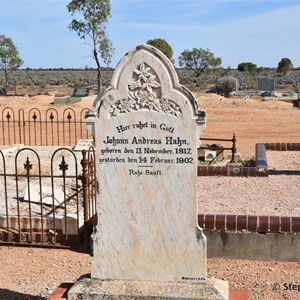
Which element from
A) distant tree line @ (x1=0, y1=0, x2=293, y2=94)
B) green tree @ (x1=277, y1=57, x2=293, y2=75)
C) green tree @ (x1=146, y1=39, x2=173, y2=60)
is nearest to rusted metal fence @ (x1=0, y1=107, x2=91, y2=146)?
distant tree line @ (x1=0, y1=0, x2=293, y2=94)

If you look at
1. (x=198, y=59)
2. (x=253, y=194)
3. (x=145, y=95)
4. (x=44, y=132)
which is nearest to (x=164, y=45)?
(x=198, y=59)

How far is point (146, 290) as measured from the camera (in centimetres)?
417

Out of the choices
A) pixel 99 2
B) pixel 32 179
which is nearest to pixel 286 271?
pixel 32 179

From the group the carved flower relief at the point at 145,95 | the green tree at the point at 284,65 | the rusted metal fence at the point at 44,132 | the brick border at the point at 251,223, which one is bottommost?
the brick border at the point at 251,223

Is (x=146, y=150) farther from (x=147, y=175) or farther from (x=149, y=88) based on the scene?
(x=149, y=88)

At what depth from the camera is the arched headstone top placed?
13.3 ft

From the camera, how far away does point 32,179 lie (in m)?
9.48

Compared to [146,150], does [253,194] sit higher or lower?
lower

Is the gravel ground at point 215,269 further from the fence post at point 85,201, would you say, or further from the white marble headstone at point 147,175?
the white marble headstone at point 147,175

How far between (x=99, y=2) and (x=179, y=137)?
29.2 m

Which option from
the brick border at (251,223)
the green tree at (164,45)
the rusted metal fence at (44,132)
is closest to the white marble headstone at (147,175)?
the brick border at (251,223)

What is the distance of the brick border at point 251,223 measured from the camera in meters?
5.97

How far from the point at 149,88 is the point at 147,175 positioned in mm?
699

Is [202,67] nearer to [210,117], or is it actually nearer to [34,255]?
[210,117]
